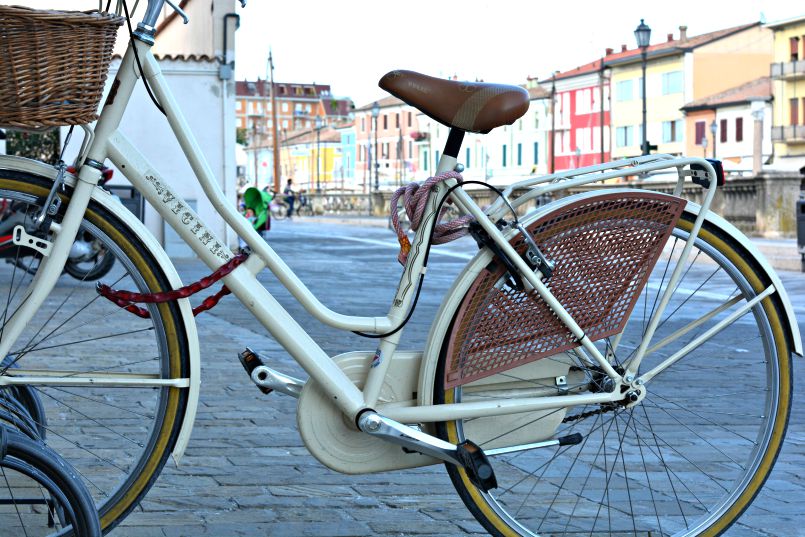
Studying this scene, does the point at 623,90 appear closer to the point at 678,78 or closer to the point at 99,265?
the point at 678,78

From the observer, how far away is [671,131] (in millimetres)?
96000

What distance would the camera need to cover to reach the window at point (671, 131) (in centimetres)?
9494

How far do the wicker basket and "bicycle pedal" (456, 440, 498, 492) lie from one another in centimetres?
115

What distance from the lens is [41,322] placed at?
310 centimetres

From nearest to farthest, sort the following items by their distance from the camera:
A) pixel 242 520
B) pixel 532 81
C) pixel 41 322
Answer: pixel 41 322 < pixel 242 520 < pixel 532 81

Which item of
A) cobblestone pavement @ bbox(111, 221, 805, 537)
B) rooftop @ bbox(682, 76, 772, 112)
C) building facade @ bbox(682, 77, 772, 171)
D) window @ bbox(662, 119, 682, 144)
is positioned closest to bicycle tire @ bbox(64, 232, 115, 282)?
cobblestone pavement @ bbox(111, 221, 805, 537)

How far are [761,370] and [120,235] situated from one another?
1.75 metres

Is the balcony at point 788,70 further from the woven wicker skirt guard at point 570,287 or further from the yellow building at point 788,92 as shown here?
the woven wicker skirt guard at point 570,287

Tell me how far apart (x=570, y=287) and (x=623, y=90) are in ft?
327

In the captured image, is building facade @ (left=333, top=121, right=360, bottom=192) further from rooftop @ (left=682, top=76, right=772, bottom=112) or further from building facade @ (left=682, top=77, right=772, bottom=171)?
rooftop @ (left=682, top=76, right=772, bottom=112)

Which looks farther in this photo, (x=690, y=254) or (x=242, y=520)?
(x=242, y=520)

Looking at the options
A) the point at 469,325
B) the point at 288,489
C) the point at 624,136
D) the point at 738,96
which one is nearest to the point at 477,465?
the point at 469,325

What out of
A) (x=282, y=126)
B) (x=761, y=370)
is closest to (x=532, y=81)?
(x=282, y=126)

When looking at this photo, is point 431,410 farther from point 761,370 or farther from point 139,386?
point 761,370
